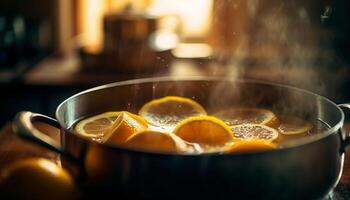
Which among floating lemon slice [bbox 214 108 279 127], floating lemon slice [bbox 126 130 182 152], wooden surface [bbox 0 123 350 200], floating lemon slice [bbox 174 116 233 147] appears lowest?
wooden surface [bbox 0 123 350 200]

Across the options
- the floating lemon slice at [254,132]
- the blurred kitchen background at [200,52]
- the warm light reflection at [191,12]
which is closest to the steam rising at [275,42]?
the blurred kitchen background at [200,52]

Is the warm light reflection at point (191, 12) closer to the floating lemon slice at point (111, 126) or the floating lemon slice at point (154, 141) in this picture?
the floating lemon slice at point (111, 126)

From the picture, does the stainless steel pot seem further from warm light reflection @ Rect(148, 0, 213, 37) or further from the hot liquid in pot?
warm light reflection @ Rect(148, 0, 213, 37)

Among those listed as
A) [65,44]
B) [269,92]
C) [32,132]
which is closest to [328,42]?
[269,92]

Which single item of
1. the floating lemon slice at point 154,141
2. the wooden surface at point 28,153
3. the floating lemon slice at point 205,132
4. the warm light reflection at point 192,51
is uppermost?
the floating lemon slice at point 154,141

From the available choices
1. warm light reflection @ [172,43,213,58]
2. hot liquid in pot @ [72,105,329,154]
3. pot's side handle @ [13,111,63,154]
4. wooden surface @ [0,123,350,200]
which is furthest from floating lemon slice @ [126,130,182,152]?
warm light reflection @ [172,43,213,58]

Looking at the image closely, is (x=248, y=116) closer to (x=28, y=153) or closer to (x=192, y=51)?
(x=28, y=153)
